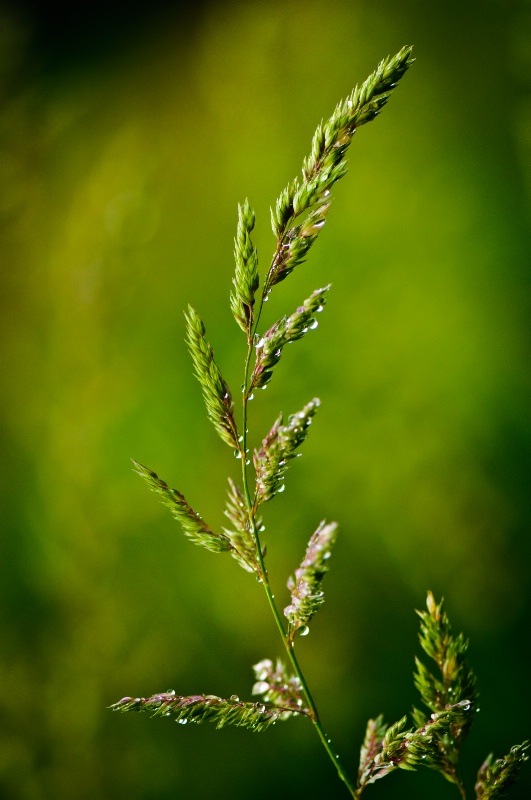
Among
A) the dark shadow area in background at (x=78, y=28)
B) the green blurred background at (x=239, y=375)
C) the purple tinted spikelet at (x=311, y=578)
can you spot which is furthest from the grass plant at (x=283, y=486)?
the dark shadow area in background at (x=78, y=28)

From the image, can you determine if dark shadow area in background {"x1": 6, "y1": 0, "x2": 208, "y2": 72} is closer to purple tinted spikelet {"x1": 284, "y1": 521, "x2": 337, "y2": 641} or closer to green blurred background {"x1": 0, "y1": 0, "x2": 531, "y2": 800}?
green blurred background {"x1": 0, "y1": 0, "x2": 531, "y2": 800}

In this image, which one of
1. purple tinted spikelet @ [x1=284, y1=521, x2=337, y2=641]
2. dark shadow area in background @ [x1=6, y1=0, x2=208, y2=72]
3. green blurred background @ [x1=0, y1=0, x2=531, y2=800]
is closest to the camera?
purple tinted spikelet @ [x1=284, y1=521, x2=337, y2=641]

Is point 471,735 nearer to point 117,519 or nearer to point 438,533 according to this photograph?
point 438,533

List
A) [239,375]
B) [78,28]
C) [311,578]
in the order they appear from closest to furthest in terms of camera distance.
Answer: [311,578], [239,375], [78,28]

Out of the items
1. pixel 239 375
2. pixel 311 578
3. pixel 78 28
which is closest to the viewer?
pixel 311 578

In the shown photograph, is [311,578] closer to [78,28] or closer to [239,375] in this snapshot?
[239,375]

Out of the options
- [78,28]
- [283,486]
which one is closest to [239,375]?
[283,486]

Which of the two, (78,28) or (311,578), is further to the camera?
(78,28)

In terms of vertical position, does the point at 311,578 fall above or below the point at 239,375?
below

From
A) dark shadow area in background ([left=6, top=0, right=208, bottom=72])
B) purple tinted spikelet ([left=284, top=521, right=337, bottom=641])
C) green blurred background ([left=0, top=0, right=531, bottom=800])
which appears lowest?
purple tinted spikelet ([left=284, top=521, right=337, bottom=641])

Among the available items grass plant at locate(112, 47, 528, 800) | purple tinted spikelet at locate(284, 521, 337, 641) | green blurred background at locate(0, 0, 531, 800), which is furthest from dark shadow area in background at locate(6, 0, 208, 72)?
purple tinted spikelet at locate(284, 521, 337, 641)
